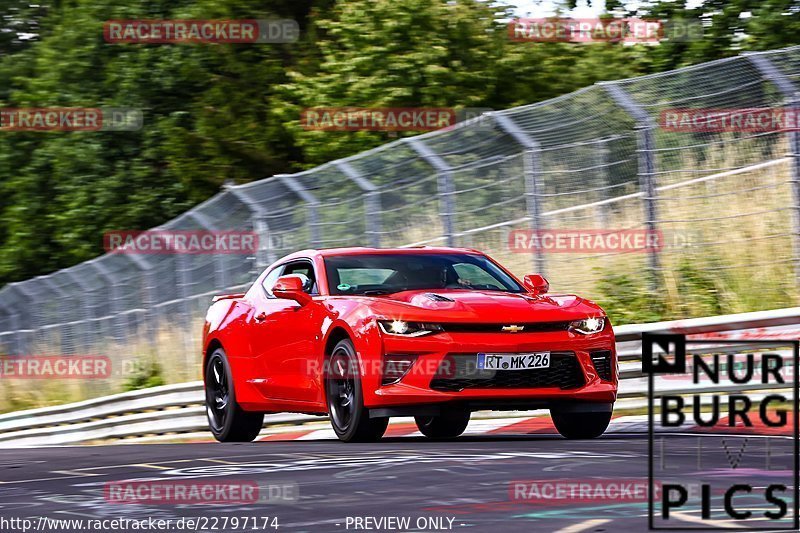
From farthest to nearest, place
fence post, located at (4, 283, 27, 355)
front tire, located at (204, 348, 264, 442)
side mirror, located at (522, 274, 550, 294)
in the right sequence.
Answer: fence post, located at (4, 283, 27, 355)
front tire, located at (204, 348, 264, 442)
side mirror, located at (522, 274, 550, 294)

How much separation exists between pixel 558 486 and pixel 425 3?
25511 millimetres

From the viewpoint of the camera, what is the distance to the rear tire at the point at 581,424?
10.4 m

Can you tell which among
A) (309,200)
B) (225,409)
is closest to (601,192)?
(309,200)

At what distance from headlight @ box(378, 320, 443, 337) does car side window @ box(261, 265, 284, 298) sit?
2.49 metres

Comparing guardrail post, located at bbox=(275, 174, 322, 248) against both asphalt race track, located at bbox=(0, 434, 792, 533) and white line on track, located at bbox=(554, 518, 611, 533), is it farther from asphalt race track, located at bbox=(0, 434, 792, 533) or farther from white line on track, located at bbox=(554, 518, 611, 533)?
white line on track, located at bbox=(554, 518, 611, 533)

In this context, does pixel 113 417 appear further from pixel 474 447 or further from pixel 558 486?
pixel 558 486

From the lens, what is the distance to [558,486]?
23.7 feet

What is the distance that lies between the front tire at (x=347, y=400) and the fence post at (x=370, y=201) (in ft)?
19.5

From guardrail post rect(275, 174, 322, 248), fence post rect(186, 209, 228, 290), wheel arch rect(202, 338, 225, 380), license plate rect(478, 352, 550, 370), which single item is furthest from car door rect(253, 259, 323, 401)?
fence post rect(186, 209, 228, 290)

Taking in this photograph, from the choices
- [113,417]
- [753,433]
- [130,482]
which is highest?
[130,482]

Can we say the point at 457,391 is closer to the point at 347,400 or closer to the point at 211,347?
the point at 347,400

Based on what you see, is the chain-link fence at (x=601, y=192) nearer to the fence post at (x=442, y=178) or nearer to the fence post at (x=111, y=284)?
the fence post at (x=442, y=178)

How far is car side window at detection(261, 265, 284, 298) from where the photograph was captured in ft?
40.0

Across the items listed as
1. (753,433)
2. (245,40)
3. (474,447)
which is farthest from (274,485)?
(245,40)
